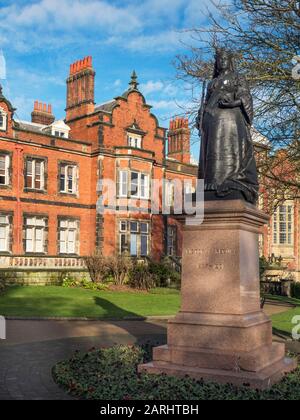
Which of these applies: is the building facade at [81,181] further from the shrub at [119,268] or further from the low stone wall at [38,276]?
the shrub at [119,268]

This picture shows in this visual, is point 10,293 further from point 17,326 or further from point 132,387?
point 132,387

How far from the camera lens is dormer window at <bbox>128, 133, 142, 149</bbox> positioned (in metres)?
38.3

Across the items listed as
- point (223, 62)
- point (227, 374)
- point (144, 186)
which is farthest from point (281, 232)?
point (227, 374)

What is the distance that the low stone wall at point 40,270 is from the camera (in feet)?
90.5

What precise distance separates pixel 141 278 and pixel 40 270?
5.68m

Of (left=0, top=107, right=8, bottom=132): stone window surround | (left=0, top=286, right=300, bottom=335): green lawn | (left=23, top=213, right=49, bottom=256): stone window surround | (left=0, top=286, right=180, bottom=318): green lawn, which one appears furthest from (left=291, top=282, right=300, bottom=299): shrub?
(left=0, top=107, right=8, bottom=132): stone window surround

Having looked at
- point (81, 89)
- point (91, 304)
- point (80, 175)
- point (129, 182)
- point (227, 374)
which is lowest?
point (91, 304)

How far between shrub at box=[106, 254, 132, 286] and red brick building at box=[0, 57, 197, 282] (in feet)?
7.38

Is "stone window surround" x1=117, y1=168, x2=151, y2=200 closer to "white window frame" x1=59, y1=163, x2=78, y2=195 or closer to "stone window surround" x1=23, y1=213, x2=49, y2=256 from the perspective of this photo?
"white window frame" x1=59, y1=163, x2=78, y2=195

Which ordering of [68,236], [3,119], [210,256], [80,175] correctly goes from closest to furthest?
1. [210,256]
2. [3,119]
3. [68,236]
4. [80,175]

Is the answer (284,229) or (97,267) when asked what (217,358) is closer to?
(97,267)

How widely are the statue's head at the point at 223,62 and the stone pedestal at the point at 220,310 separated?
250 centimetres

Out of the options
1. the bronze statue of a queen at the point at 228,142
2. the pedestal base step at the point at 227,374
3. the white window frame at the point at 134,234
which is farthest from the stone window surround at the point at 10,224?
the pedestal base step at the point at 227,374

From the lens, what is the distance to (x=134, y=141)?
38781 millimetres
